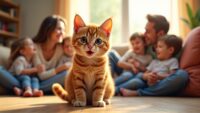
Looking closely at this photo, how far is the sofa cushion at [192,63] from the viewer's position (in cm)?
181

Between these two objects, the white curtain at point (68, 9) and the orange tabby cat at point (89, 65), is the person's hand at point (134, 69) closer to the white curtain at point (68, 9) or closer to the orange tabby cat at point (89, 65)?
the orange tabby cat at point (89, 65)

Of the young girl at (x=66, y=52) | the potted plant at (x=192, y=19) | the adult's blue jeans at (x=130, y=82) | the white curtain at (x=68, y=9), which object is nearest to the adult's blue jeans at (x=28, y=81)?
the young girl at (x=66, y=52)

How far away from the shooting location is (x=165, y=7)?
338 centimetres

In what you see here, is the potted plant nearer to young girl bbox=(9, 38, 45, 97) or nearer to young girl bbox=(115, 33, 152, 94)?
young girl bbox=(115, 33, 152, 94)

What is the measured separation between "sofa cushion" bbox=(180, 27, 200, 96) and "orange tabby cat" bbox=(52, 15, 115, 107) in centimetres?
74

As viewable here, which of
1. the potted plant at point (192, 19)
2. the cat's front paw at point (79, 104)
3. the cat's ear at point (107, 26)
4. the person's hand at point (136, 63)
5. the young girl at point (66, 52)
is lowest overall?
the cat's front paw at point (79, 104)

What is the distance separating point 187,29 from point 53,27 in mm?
1539

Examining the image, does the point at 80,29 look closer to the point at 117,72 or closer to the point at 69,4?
the point at 117,72

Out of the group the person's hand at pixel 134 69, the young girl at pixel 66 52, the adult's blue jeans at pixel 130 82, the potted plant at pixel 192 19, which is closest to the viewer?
the adult's blue jeans at pixel 130 82

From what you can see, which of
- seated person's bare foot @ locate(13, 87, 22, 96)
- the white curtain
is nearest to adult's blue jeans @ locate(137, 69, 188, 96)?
seated person's bare foot @ locate(13, 87, 22, 96)

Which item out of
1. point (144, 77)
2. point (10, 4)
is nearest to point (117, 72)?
point (144, 77)

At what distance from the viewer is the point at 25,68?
2219 mm

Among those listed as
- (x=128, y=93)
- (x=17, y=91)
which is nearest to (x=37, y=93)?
(x=17, y=91)

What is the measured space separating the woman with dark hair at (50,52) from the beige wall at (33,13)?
4.36 ft
